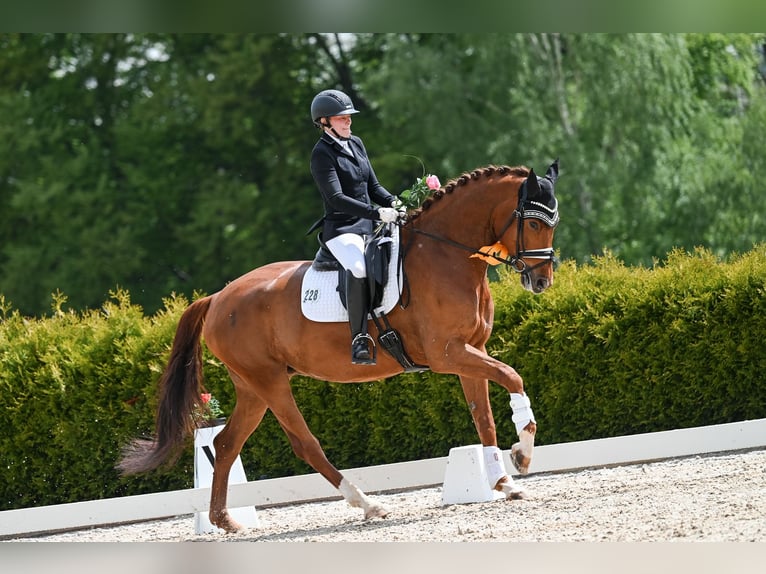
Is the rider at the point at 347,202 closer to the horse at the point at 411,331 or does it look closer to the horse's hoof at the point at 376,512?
the horse at the point at 411,331

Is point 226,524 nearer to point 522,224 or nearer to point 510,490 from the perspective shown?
point 510,490

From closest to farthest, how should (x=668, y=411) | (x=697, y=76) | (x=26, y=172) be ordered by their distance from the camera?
(x=668, y=411) < (x=697, y=76) < (x=26, y=172)

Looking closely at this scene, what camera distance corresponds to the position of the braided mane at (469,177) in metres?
7.41

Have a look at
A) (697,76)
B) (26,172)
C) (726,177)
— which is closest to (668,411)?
(726,177)

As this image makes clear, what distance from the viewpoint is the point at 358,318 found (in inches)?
291

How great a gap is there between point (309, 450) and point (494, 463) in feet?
4.17

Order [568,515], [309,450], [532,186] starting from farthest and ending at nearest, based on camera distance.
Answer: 1. [309,450]
2. [532,186]
3. [568,515]

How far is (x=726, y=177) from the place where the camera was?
20.2 m

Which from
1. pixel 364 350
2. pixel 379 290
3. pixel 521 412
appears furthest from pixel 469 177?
pixel 521 412

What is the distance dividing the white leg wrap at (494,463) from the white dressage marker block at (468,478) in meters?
0.15
